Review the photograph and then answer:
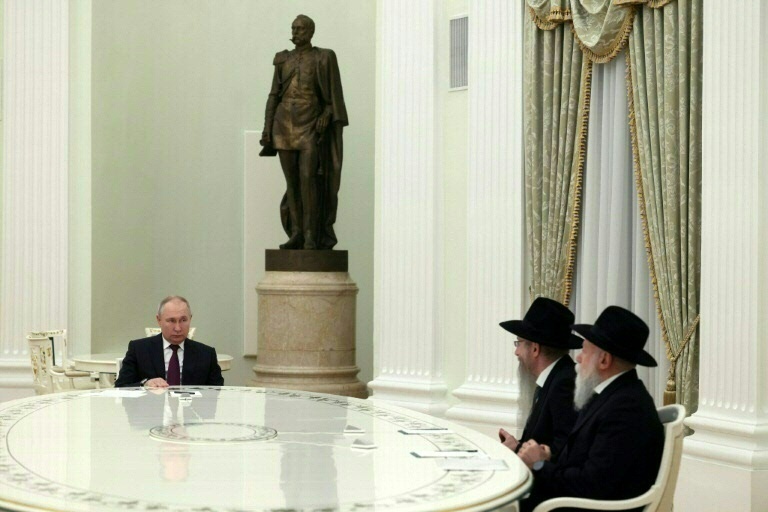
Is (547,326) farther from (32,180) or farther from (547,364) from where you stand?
(32,180)

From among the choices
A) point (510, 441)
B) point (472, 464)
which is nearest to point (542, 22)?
point (510, 441)

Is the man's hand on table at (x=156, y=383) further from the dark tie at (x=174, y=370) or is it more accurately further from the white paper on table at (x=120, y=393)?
the dark tie at (x=174, y=370)

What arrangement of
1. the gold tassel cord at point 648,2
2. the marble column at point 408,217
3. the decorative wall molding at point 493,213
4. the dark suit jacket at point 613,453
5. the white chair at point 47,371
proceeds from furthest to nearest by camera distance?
the white chair at point 47,371 → the marble column at point 408,217 → the decorative wall molding at point 493,213 → the gold tassel cord at point 648,2 → the dark suit jacket at point 613,453

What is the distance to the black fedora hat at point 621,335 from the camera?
4.24 m

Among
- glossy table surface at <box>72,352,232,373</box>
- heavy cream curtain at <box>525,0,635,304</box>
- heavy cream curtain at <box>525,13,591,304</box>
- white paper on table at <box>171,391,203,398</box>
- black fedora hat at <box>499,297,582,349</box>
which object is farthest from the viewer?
glossy table surface at <box>72,352,232,373</box>

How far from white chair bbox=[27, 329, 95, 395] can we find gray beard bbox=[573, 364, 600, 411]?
5.89 m

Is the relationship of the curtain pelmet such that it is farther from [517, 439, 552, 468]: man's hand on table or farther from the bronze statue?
[517, 439, 552, 468]: man's hand on table

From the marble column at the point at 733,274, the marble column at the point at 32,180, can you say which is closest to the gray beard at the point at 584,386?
the marble column at the point at 733,274

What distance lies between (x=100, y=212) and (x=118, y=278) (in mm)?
743

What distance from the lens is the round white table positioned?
318 centimetres

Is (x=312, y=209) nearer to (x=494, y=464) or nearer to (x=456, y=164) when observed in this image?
(x=456, y=164)

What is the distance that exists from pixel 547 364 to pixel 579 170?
2929 mm

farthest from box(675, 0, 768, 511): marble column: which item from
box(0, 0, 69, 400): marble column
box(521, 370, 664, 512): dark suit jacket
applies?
box(0, 0, 69, 400): marble column

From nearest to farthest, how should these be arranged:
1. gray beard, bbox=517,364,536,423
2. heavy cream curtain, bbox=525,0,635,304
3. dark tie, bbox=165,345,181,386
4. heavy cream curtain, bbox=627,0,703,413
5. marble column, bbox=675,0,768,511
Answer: gray beard, bbox=517,364,536,423
marble column, bbox=675,0,768,511
dark tie, bbox=165,345,181,386
heavy cream curtain, bbox=627,0,703,413
heavy cream curtain, bbox=525,0,635,304
